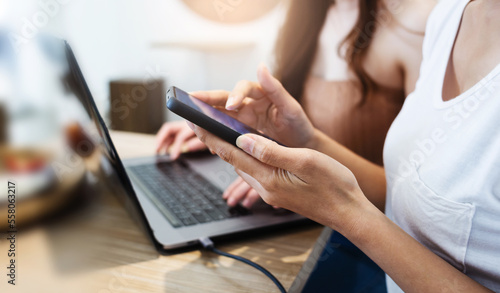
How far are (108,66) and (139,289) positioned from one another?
2.79 metres

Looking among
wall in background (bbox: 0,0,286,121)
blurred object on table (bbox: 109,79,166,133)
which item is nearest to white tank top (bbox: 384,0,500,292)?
wall in background (bbox: 0,0,286,121)

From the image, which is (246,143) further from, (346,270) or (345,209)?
(346,270)

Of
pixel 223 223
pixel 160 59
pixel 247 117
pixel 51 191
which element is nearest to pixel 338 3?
pixel 247 117

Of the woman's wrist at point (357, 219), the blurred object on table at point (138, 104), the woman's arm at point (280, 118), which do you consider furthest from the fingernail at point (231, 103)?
the blurred object on table at point (138, 104)

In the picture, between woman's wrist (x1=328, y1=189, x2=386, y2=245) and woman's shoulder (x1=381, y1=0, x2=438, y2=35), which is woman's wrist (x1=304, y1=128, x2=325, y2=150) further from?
woman's shoulder (x1=381, y1=0, x2=438, y2=35)

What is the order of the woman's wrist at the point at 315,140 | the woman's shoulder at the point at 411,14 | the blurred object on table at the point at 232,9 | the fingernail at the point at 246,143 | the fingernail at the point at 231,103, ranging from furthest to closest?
the blurred object on table at the point at 232,9, the woman's shoulder at the point at 411,14, the woman's wrist at the point at 315,140, the fingernail at the point at 231,103, the fingernail at the point at 246,143

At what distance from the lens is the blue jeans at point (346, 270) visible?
0.68m

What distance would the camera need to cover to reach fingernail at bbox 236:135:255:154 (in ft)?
1.42

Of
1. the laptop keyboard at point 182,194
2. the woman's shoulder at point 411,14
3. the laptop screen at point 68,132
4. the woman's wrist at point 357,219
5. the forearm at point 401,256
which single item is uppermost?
the woman's shoulder at point 411,14

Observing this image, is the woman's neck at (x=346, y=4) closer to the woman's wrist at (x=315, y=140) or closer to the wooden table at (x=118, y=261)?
the woman's wrist at (x=315, y=140)

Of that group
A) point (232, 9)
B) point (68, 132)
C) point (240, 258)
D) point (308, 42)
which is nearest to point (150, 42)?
point (232, 9)

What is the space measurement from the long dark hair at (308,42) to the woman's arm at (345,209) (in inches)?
31.0

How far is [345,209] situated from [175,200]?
0.32 metres

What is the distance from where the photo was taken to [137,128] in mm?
2939
